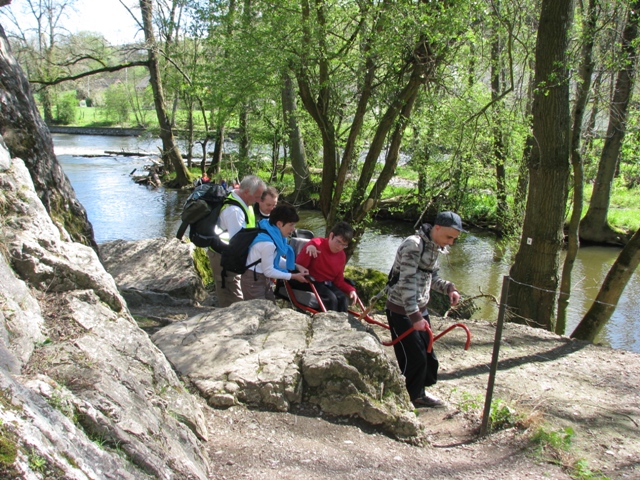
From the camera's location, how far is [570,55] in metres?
7.94

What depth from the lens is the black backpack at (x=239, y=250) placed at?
556cm

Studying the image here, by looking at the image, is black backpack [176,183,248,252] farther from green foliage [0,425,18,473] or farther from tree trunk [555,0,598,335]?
tree trunk [555,0,598,335]

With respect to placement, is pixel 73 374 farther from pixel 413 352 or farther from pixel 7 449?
pixel 413 352

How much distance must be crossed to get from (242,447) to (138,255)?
626cm

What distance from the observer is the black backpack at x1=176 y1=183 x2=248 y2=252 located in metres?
6.12

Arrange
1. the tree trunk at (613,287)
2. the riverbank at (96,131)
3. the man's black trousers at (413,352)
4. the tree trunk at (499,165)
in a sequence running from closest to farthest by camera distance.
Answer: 1. the man's black trousers at (413,352)
2. the tree trunk at (613,287)
3. the tree trunk at (499,165)
4. the riverbank at (96,131)

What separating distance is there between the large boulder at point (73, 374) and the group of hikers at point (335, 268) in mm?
1858

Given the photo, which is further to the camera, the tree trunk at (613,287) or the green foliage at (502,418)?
the tree trunk at (613,287)

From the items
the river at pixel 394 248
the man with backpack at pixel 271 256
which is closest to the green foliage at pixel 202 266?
the man with backpack at pixel 271 256

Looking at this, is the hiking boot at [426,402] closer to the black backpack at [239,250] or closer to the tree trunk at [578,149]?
the black backpack at [239,250]

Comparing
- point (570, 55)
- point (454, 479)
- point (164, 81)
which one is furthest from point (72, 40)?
point (454, 479)

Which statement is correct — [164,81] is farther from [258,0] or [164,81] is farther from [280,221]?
[280,221]

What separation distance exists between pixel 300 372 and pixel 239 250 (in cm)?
178

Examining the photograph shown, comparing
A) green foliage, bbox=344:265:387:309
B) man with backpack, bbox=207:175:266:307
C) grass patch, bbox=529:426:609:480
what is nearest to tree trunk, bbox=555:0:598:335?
green foliage, bbox=344:265:387:309
